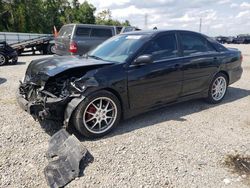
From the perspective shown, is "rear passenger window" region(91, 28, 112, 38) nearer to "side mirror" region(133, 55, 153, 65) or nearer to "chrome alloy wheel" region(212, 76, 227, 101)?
"chrome alloy wheel" region(212, 76, 227, 101)

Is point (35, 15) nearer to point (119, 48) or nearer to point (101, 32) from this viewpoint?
point (101, 32)

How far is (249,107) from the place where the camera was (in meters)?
5.71

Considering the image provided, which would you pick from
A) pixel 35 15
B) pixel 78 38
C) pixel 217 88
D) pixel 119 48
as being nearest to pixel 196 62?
pixel 217 88

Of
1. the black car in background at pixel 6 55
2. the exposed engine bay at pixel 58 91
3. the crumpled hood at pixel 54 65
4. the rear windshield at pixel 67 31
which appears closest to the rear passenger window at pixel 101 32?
the rear windshield at pixel 67 31

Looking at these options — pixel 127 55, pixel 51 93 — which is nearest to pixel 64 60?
pixel 51 93

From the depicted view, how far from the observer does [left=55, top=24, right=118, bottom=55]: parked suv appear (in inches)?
441

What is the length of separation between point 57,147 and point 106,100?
1.04m

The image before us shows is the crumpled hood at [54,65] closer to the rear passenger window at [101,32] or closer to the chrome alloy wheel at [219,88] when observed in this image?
the chrome alloy wheel at [219,88]

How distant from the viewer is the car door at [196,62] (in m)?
5.16

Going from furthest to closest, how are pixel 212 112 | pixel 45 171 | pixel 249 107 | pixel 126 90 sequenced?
pixel 249 107 → pixel 212 112 → pixel 126 90 → pixel 45 171

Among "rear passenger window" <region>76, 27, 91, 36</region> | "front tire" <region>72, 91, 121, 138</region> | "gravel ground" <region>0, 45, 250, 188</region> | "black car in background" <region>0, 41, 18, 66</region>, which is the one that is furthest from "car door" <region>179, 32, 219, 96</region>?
"black car in background" <region>0, 41, 18, 66</region>

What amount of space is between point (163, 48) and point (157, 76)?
60cm

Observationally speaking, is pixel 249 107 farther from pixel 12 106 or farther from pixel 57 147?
pixel 12 106

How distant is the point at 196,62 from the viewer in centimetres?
530
